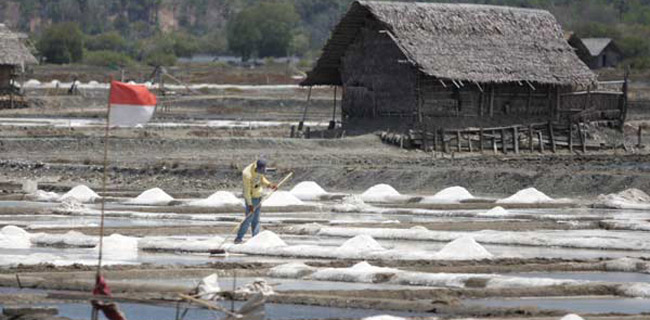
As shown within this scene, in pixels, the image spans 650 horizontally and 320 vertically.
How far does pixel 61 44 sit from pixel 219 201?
80634 millimetres

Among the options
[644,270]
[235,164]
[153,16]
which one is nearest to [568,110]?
[235,164]

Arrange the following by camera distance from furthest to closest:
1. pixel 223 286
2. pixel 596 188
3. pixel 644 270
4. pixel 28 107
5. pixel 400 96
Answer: pixel 28 107 → pixel 400 96 → pixel 596 188 → pixel 644 270 → pixel 223 286

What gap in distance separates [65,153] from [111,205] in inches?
433

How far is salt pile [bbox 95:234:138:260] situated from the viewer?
20.8 m

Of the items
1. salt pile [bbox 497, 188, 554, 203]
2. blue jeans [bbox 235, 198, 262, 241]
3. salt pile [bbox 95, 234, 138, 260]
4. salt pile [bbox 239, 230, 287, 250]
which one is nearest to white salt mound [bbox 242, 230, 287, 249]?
salt pile [bbox 239, 230, 287, 250]

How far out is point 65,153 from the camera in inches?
1556

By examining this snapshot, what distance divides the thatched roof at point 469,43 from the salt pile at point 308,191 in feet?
36.0

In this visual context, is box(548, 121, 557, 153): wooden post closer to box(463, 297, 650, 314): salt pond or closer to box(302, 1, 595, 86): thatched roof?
box(302, 1, 595, 86): thatched roof

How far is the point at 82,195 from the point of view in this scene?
29.6m

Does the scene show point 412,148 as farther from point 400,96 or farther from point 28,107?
point 28,107

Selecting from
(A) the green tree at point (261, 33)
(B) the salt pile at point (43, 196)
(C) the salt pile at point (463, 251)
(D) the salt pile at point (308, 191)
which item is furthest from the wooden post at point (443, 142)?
(A) the green tree at point (261, 33)

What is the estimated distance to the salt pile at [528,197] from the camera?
29.3 meters

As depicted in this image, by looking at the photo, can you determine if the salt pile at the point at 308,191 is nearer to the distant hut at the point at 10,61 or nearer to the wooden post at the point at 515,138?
the wooden post at the point at 515,138

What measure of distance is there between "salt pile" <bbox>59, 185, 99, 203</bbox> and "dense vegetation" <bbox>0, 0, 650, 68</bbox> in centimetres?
6709
